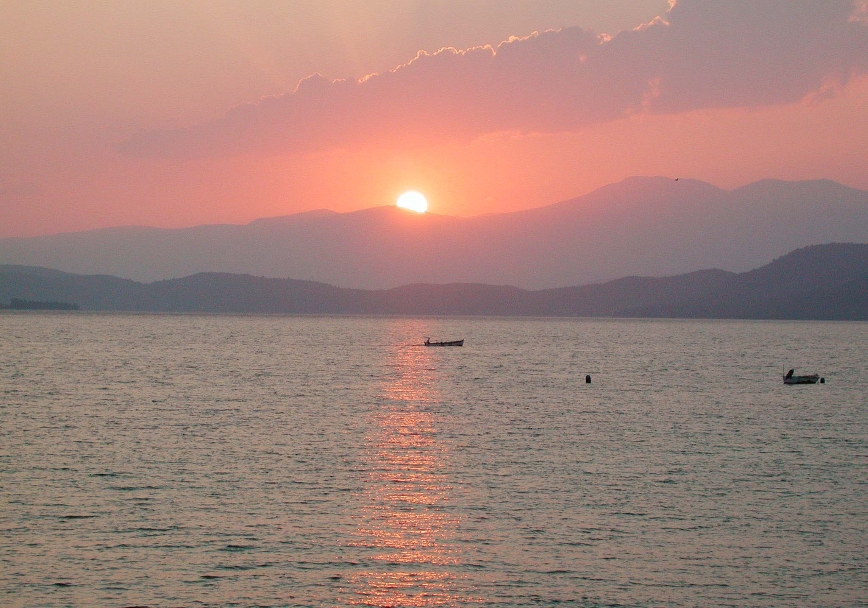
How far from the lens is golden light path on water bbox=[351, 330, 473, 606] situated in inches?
1081

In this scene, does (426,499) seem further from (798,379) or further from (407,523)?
(798,379)

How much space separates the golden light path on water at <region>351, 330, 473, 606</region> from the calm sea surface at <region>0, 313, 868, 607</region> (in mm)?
136

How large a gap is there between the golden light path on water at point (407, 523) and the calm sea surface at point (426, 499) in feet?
0.45

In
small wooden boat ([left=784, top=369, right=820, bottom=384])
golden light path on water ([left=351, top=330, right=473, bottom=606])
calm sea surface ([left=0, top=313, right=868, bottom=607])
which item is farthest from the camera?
small wooden boat ([left=784, top=369, right=820, bottom=384])

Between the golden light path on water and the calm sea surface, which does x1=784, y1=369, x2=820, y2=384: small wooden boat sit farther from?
the golden light path on water

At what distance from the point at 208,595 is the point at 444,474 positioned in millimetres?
19537

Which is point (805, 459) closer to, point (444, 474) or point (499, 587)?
point (444, 474)

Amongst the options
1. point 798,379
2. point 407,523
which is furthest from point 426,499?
point 798,379

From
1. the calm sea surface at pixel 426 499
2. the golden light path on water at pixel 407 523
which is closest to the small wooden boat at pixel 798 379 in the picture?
the calm sea surface at pixel 426 499

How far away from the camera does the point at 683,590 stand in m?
28.2

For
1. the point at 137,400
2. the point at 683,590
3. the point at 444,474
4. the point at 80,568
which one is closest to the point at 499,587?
the point at 683,590

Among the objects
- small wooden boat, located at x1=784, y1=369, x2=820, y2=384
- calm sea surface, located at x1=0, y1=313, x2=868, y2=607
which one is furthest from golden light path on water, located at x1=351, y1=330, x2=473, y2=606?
small wooden boat, located at x1=784, y1=369, x2=820, y2=384

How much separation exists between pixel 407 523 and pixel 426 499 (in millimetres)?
4246

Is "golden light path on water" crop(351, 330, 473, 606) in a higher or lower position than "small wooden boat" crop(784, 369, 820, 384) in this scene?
lower
